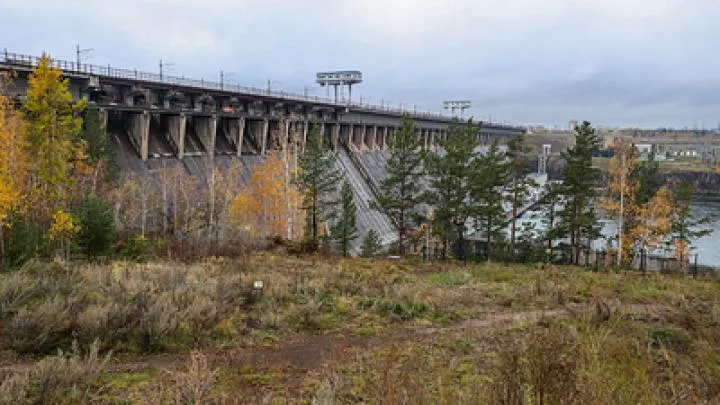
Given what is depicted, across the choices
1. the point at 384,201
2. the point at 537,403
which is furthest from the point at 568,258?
the point at 537,403

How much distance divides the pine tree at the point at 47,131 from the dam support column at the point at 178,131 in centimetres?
2061

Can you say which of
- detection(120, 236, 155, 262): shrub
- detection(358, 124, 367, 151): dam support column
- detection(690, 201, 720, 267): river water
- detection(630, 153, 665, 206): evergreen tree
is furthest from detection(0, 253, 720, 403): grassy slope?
detection(358, 124, 367, 151): dam support column

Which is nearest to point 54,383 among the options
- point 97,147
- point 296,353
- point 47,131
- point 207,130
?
point 296,353

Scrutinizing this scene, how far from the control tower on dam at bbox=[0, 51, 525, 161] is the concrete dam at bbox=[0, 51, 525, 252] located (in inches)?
2.9

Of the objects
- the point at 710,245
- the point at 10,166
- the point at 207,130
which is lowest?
the point at 710,245

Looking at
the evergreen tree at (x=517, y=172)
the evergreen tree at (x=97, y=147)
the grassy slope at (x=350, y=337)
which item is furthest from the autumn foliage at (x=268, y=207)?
the grassy slope at (x=350, y=337)

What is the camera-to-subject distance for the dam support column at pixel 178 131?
Result: 139 ft

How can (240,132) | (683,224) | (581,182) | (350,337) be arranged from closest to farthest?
(350,337) < (581,182) < (683,224) < (240,132)

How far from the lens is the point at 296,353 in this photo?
8.91 meters

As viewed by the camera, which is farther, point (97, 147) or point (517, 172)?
point (517, 172)

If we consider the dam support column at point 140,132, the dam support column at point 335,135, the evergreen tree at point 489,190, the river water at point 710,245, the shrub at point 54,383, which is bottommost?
the river water at point 710,245

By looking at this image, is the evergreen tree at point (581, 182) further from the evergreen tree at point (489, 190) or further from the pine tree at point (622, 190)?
the evergreen tree at point (489, 190)

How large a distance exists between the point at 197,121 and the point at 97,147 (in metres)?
17.9

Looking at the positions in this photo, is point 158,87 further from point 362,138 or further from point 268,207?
point 362,138
